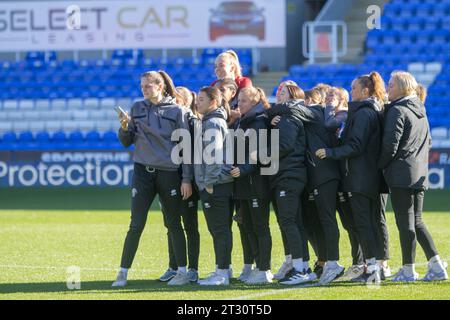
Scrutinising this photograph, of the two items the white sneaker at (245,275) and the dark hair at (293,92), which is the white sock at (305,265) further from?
the dark hair at (293,92)

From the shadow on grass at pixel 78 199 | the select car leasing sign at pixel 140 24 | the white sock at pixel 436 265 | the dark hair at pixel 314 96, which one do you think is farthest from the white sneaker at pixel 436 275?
the select car leasing sign at pixel 140 24

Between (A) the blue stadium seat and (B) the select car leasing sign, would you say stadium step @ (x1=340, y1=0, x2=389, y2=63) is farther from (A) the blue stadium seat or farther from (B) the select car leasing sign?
(A) the blue stadium seat

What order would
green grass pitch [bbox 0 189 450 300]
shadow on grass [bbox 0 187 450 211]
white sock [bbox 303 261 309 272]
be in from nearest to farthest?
1. green grass pitch [bbox 0 189 450 300]
2. white sock [bbox 303 261 309 272]
3. shadow on grass [bbox 0 187 450 211]

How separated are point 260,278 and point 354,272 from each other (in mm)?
949

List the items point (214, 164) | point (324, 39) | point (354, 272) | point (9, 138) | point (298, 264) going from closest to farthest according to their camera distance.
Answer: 1. point (214, 164)
2. point (298, 264)
3. point (354, 272)
4. point (9, 138)
5. point (324, 39)

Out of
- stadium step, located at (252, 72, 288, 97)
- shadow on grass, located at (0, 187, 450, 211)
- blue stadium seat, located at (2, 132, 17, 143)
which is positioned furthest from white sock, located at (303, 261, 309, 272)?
blue stadium seat, located at (2, 132, 17, 143)

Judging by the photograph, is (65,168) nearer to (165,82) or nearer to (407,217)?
(165,82)

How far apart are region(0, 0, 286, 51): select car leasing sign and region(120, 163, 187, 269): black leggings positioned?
1839 centimetres

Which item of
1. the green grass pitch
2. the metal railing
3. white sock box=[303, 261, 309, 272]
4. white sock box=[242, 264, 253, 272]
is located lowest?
the green grass pitch

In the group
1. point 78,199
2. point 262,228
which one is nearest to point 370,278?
point 262,228

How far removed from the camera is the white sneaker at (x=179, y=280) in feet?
32.7

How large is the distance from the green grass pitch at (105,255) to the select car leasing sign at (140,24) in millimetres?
8603

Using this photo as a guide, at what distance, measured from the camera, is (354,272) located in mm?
10125

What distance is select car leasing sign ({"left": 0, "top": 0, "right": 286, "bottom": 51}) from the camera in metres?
28.2
